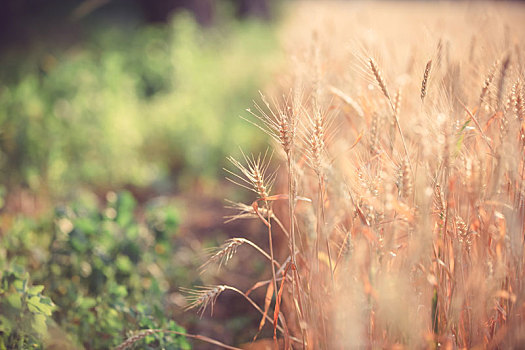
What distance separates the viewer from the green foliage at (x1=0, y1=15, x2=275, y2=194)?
98.0 inches

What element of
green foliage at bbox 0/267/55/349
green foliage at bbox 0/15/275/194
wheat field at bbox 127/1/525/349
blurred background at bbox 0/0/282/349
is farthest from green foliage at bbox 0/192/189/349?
green foliage at bbox 0/15/275/194

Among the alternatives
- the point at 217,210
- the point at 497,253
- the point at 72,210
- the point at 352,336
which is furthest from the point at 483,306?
the point at 217,210

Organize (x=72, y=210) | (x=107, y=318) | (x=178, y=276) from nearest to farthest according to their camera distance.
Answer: (x=107, y=318) < (x=72, y=210) < (x=178, y=276)

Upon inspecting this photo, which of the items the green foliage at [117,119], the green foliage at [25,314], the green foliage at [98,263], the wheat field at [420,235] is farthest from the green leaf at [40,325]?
the green foliage at [117,119]

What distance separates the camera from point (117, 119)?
8.80ft

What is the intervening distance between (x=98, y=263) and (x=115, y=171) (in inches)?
51.7

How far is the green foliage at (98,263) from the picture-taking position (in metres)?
1.35

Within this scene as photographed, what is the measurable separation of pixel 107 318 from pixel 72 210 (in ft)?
1.89

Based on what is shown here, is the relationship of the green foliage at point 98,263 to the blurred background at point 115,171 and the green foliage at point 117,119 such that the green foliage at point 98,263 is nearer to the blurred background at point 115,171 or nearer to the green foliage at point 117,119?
the blurred background at point 115,171

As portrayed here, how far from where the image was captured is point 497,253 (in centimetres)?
103

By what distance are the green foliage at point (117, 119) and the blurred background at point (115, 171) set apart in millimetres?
10

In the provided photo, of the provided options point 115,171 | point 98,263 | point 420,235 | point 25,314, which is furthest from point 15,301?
point 115,171

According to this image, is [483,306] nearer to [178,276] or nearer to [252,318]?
[252,318]

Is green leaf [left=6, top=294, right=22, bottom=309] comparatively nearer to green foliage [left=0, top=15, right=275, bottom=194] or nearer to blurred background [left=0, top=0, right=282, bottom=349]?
blurred background [left=0, top=0, right=282, bottom=349]
